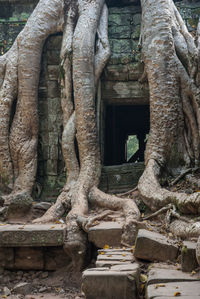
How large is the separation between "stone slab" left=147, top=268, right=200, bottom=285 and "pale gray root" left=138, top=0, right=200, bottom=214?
7.61ft

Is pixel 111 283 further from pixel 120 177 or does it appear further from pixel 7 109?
pixel 7 109

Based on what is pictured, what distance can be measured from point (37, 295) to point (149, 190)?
203 cm

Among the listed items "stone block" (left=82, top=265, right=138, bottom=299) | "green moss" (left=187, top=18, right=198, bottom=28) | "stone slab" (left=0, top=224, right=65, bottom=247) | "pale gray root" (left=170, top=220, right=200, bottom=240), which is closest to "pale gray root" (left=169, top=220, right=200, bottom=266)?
"pale gray root" (left=170, top=220, right=200, bottom=240)

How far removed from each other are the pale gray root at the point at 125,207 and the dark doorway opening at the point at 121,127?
3.44 metres

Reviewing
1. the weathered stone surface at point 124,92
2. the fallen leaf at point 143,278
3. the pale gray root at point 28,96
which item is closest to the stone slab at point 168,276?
the fallen leaf at point 143,278

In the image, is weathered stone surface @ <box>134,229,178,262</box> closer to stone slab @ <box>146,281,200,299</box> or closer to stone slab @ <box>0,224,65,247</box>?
stone slab @ <box>146,281,200,299</box>

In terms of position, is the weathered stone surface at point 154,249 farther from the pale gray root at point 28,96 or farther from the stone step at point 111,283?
the pale gray root at point 28,96

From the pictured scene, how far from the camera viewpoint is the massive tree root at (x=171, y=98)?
Result: 5.41m

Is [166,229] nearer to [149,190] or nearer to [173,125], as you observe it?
[149,190]

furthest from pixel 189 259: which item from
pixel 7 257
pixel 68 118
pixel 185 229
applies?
pixel 68 118

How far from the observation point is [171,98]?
5.47 metres

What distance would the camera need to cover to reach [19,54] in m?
6.08

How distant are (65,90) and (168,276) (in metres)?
3.97

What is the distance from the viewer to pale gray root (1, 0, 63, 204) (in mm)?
5938
